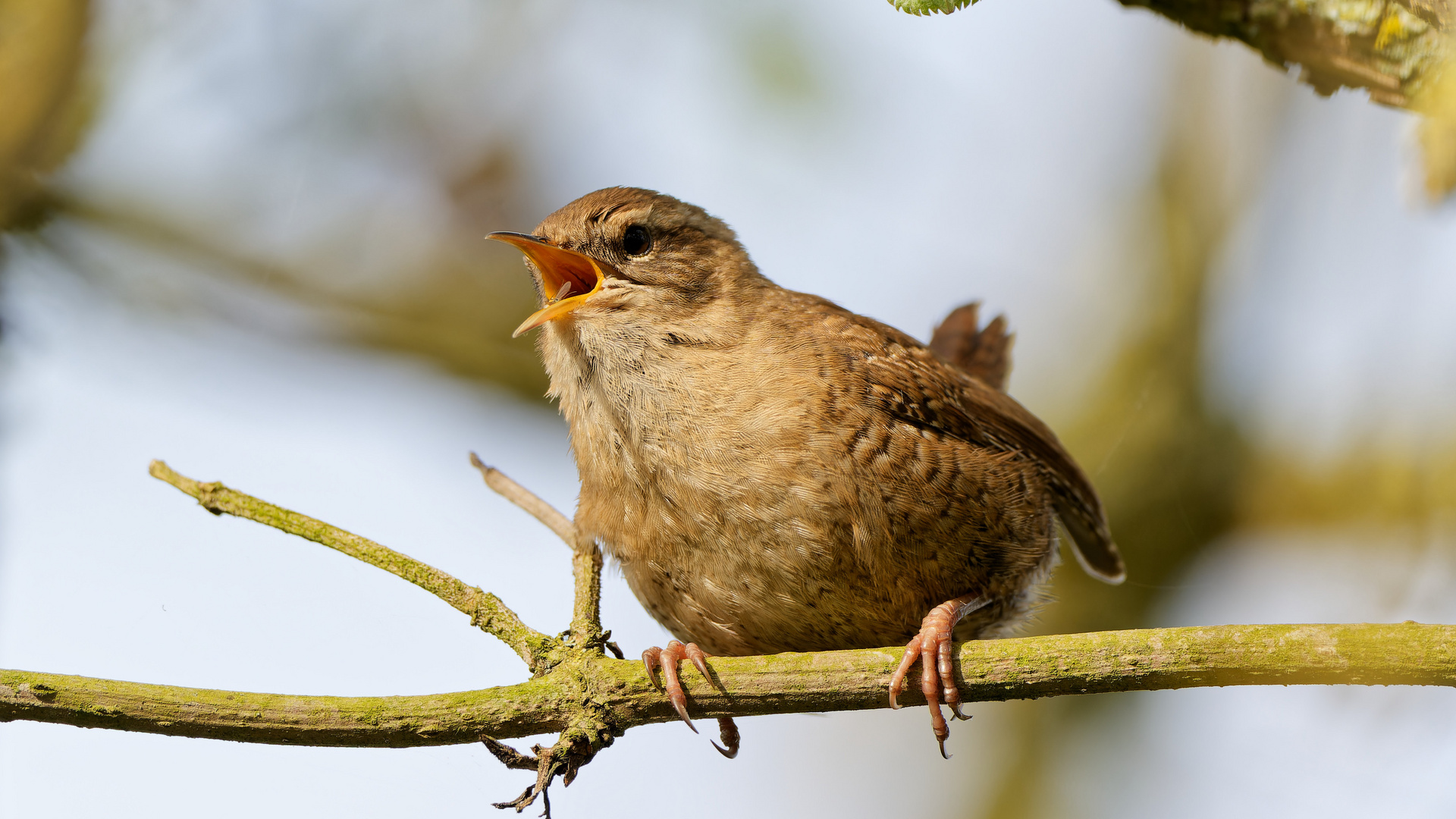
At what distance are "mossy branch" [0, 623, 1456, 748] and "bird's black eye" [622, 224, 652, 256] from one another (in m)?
1.46

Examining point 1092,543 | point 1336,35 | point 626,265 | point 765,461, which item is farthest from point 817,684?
point 1092,543

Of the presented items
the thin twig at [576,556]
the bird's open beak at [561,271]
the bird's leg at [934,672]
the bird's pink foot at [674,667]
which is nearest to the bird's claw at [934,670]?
the bird's leg at [934,672]

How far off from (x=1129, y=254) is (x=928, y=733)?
2386 millimetres

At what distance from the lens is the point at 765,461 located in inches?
114

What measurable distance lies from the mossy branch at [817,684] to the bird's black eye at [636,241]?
146 cm

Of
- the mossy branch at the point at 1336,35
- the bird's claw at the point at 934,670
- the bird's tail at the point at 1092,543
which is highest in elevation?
the mossy branch at the point at 1336,35

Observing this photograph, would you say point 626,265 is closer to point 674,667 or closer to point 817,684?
point 674,667

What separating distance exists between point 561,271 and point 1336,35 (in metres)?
2.12

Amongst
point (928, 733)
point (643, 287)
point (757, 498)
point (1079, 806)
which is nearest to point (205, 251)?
point (643, 287)

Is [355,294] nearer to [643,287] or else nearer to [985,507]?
[643,287]

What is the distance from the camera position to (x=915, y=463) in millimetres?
3076

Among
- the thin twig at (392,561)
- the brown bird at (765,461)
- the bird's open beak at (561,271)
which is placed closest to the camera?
the thin twig at (392,561)

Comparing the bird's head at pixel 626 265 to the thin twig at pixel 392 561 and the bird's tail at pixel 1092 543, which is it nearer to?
the thin twig at pixel 392 561

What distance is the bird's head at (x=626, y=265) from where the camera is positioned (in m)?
3.19
